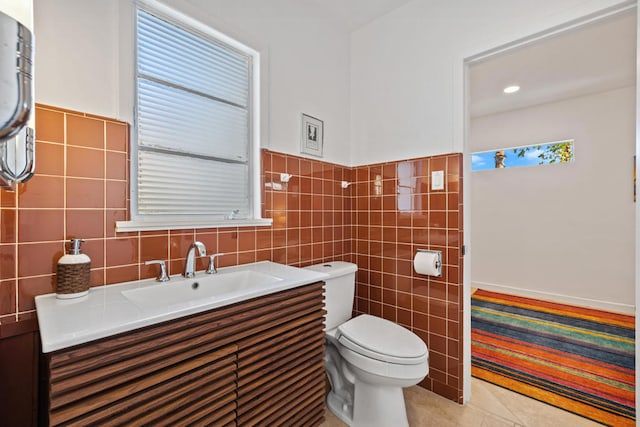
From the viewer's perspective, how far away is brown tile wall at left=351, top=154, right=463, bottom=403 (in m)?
1.75

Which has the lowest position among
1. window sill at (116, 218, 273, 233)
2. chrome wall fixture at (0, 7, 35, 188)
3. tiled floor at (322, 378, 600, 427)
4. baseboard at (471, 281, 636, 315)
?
tiled floor at (322, 378, 600, 427)

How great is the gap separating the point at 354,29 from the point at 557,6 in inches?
52.0

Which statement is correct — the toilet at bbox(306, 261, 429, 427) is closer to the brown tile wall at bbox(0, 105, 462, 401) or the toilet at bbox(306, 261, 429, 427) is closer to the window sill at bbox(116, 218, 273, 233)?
the brown tile wall at bbox(0, 105, 462, 401)

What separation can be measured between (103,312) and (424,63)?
7.03 feet

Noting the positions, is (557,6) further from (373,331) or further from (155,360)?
(155,360)

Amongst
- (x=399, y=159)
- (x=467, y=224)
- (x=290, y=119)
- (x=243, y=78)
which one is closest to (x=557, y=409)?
(x=467, y=224)

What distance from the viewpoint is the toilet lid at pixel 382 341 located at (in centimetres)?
139

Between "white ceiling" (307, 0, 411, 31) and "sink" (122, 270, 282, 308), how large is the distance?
6.27ft

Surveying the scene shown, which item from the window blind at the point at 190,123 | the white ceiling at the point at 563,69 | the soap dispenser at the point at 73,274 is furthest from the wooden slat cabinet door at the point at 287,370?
the white ceiling at the point at 563,69

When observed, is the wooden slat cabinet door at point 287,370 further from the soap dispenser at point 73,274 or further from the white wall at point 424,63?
the white wall at point 424,63

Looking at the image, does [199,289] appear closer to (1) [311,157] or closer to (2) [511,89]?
(1) [311,157]

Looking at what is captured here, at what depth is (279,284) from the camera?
1216 millimetres

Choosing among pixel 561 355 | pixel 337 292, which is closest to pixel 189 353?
pixel 337 292

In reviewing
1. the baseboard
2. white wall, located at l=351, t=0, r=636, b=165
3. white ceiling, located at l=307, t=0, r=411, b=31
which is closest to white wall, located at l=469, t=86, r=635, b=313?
the baseboard
